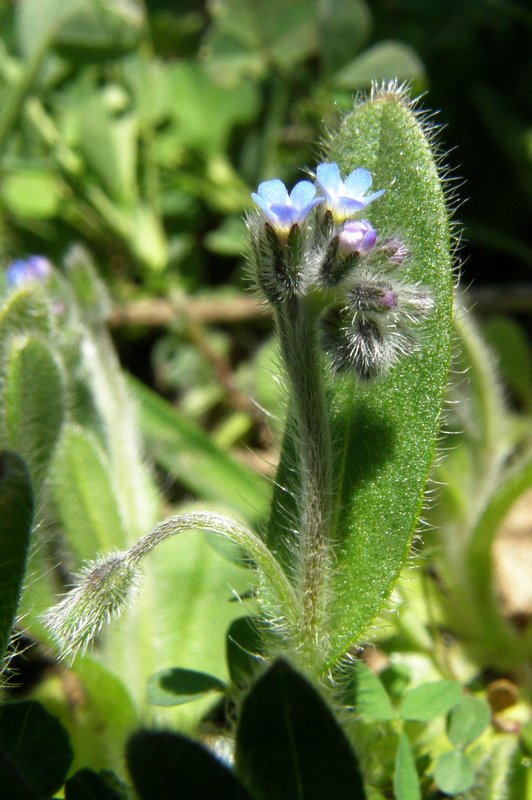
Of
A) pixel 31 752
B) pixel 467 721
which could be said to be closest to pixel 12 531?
pixel 31 752

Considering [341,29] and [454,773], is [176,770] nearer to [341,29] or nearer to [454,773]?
[454,773]

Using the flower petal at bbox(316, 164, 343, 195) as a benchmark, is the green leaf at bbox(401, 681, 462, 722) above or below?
below

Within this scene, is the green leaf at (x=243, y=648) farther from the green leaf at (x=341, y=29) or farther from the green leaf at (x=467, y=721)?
the green leaf at (x=341, y=29)

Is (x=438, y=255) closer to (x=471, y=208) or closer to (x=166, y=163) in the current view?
(x=471, y=208)

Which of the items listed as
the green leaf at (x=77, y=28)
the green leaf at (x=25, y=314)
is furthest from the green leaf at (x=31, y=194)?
the green leaf at (x=25, y=314)

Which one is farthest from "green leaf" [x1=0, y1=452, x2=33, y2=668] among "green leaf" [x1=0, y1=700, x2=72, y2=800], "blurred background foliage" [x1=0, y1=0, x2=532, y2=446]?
"blurred background foliage" [x1=0, y1=0, x2=532, y2=446]

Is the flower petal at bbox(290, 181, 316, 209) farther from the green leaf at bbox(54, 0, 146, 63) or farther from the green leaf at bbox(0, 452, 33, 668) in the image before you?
the green leaf at bbox(54, 0, 146, 63)
